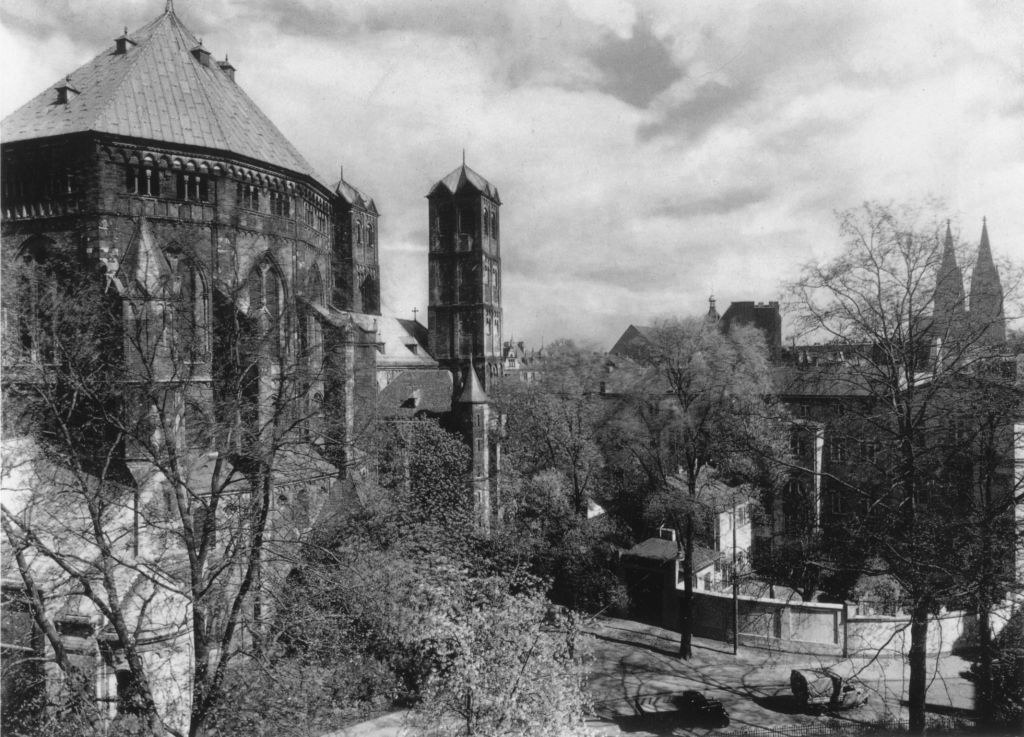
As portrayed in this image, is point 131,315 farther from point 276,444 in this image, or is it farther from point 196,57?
point 196,57

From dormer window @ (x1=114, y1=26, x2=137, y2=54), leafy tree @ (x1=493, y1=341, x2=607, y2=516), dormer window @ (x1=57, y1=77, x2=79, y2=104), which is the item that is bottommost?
leafy tree @ (x1=493, y1=341, x2=607, y2=516)

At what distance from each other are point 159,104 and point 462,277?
38.8m

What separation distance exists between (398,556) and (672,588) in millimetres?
14644

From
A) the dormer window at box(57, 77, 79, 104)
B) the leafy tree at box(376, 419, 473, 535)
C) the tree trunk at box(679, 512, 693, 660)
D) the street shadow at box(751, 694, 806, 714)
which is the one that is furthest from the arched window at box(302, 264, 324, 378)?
the street shadow at box(751, 694, 806, 714)

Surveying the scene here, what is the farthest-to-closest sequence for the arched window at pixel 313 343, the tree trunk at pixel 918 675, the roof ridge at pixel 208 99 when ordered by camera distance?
1. the roof ridge at pixel 208 99
2. the arched window at pixel 313 343
3. the tree trunk at pixel 918 675

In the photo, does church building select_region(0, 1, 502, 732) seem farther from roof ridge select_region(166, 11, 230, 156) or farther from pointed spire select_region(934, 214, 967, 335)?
pointed spire select_region(934, 214, 967, 335)

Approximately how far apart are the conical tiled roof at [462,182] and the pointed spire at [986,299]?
50.9 m

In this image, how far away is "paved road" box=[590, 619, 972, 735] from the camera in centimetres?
2011

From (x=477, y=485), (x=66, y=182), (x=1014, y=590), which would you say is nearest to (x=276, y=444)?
(x=1014, y=590)

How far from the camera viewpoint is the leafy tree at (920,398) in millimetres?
11023

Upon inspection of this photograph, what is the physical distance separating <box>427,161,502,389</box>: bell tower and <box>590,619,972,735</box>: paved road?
3513 cm

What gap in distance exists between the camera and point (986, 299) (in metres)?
11.5

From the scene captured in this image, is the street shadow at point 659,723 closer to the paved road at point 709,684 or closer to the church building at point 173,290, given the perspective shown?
the paved road at point 709,684

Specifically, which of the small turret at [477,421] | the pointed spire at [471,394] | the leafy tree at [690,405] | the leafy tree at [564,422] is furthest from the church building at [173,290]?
the leafy tree at [690,405]
